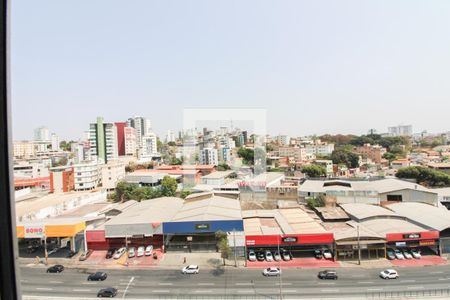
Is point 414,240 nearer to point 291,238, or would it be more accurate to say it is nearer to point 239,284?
point 291,238

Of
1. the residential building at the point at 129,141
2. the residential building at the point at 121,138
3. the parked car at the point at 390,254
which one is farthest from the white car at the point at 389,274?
the residential building at the point at 121,138

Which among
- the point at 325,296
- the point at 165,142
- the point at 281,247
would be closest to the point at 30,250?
the point at 281,247

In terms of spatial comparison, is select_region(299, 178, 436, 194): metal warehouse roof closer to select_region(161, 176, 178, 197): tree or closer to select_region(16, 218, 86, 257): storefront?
select_region(161, 176, 178, 197): tree

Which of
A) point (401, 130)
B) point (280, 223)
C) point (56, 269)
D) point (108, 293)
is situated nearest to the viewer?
point (108, 293)

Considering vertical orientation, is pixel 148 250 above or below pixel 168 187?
below

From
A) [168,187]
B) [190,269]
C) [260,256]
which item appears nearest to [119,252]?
[190,269]

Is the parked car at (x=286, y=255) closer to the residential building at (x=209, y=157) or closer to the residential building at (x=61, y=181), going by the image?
the residential building at (x=209, y=157)

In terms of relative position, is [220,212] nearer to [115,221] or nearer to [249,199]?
[115,221]
